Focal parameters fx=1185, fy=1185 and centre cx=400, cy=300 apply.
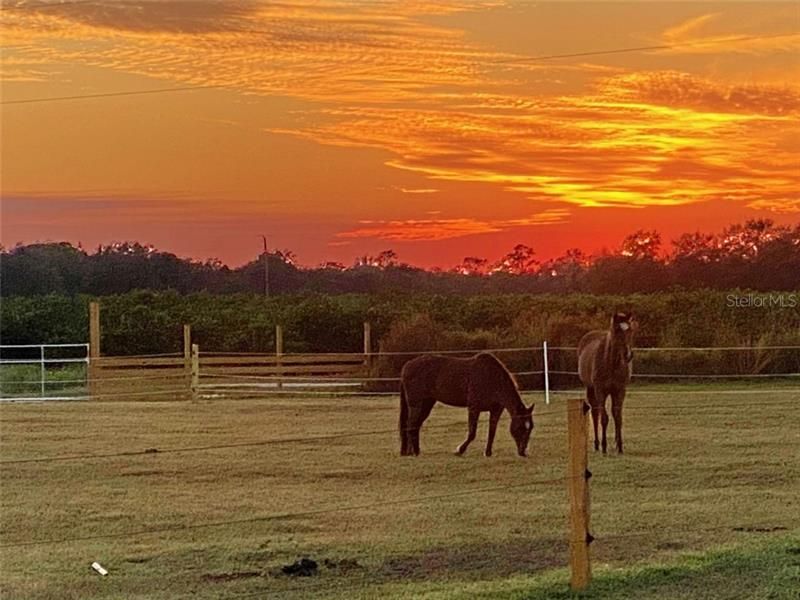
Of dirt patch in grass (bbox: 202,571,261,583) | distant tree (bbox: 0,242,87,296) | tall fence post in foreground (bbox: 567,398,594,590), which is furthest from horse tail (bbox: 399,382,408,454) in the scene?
distant tree (bbox: 0,242,87,296)

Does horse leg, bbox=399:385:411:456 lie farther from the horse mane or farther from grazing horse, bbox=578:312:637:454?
grazing horse, bbox=578:312:637:454

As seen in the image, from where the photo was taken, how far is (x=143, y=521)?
880cm

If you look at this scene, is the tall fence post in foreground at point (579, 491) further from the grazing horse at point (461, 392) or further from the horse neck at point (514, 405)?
the horse neck at point (514, 405)

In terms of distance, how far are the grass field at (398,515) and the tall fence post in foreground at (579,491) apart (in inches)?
5.4

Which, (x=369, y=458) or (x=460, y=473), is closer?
(x=460, y=473)

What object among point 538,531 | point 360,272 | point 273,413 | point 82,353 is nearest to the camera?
point 538,531

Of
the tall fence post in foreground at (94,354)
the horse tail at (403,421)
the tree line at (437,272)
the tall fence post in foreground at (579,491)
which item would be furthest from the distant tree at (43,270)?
the tall fence post in foreground at (579,491)

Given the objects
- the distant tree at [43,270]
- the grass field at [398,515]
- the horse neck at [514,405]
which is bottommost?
the grass field at [398,515]

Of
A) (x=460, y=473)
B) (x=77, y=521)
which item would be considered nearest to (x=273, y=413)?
(x=460, y=473)

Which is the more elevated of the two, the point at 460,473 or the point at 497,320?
the point at 497,320

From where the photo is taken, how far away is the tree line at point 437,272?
32.6 meters

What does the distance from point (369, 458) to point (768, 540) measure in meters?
5.58

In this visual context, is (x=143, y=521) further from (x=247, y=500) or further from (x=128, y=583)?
(x=128, y=583)

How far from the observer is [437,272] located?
35688mm
